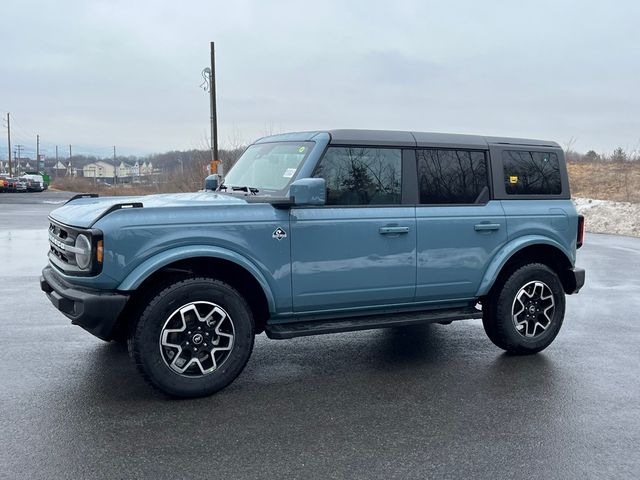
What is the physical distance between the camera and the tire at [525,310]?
5484 millimetres

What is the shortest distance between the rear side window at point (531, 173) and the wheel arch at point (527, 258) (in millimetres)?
497

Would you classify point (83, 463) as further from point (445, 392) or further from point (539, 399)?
point (539, 399)

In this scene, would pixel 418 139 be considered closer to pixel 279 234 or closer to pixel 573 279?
pixel 279 234

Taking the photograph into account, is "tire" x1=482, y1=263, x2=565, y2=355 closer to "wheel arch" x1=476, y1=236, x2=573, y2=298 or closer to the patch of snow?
"wheel arch" x1=476, y1=236, x2=573, y2=298

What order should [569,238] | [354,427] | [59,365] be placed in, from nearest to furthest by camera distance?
[354,427], [59,365], [569,238]

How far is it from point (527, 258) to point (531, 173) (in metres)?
0.83

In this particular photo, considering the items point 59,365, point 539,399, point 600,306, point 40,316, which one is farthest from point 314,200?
point 600,306

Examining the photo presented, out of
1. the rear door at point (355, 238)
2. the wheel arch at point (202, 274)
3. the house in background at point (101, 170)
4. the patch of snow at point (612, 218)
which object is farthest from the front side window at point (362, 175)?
the house in background at point (101, 170)

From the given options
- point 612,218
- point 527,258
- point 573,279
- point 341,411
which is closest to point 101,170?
point 612,218

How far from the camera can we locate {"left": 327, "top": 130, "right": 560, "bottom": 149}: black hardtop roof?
5043 millimetres

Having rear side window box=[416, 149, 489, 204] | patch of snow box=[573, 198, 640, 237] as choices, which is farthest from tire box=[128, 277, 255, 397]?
patch of snow box=[573, 198, 640, 237]

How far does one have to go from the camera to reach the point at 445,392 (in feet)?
15.1

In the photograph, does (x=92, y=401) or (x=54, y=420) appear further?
(x=92, y=401)

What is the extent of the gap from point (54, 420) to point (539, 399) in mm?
3446
